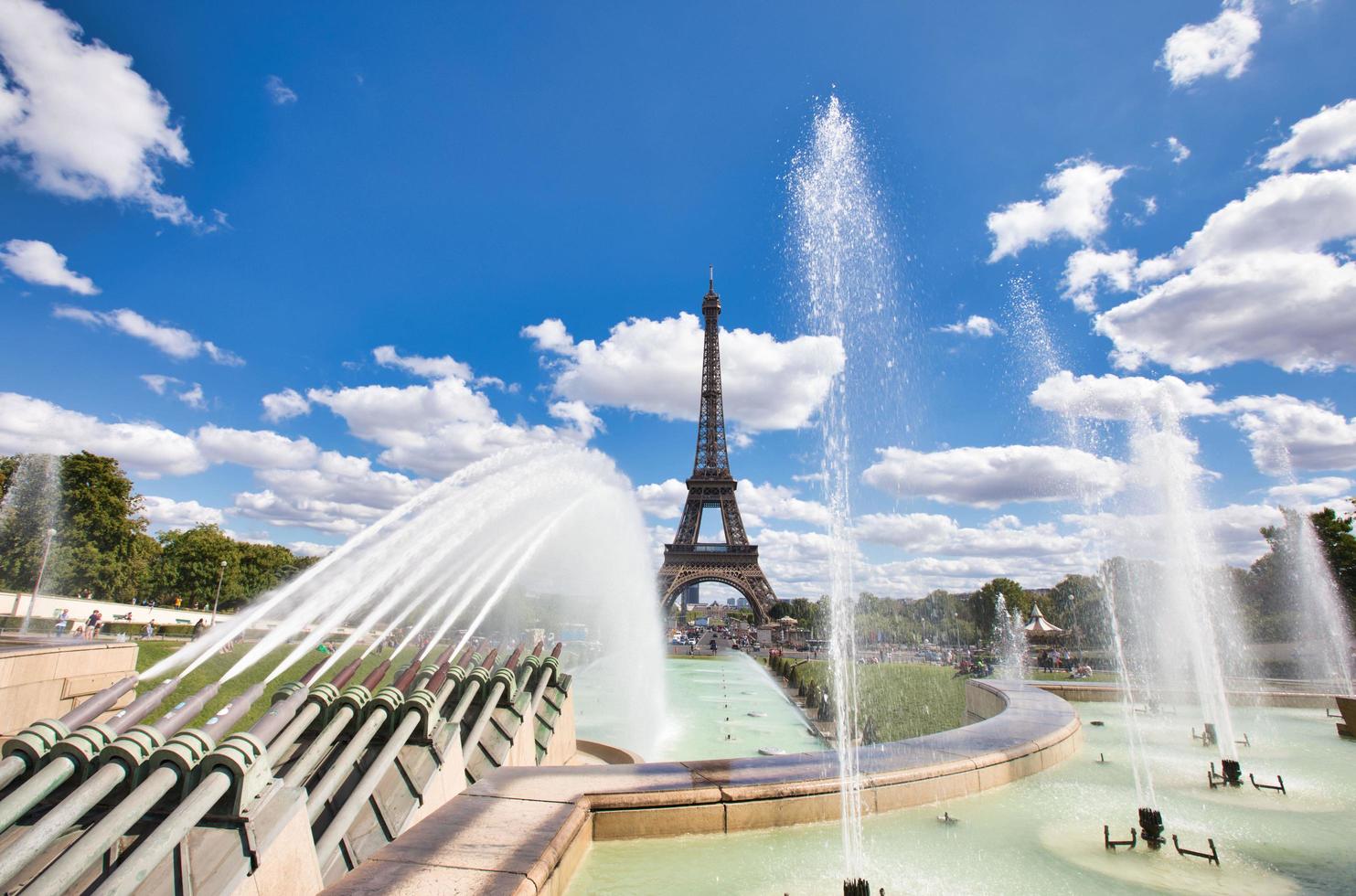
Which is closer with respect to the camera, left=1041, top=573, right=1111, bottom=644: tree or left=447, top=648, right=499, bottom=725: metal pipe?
left=447, top=648, right=499, bottom=725: metal pipe

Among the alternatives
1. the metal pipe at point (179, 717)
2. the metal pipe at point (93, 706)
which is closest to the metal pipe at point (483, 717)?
the metal pipe at point (179, 717)

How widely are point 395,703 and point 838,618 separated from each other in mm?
6832

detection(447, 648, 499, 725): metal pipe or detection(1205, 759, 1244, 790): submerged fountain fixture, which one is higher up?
detection(447, 648, 499, 725): metal pipe

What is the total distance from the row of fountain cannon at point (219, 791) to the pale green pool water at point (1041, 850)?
2.12 metres

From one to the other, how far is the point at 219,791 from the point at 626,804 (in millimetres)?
3486

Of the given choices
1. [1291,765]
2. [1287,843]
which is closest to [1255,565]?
[1291,765]

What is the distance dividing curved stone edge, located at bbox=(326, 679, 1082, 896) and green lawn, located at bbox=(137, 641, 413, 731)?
11.9 meters

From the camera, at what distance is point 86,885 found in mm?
4055

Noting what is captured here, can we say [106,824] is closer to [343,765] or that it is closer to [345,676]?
[343,765]

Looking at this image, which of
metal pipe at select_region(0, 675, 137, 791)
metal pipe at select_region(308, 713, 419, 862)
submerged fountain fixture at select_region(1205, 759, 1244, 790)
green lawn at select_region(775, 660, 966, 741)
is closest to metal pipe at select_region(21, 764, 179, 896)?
metal pipe at select_region(0, 675, 137, 791)

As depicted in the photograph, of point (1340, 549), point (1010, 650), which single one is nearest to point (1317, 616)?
point (1340, 549)

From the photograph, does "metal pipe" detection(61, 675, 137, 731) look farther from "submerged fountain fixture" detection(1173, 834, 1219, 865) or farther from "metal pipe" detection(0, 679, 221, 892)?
"submerged fountain fixture" detection(1173, 834, 1219, 865)

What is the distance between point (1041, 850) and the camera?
6.79m

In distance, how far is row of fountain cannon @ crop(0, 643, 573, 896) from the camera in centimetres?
387
